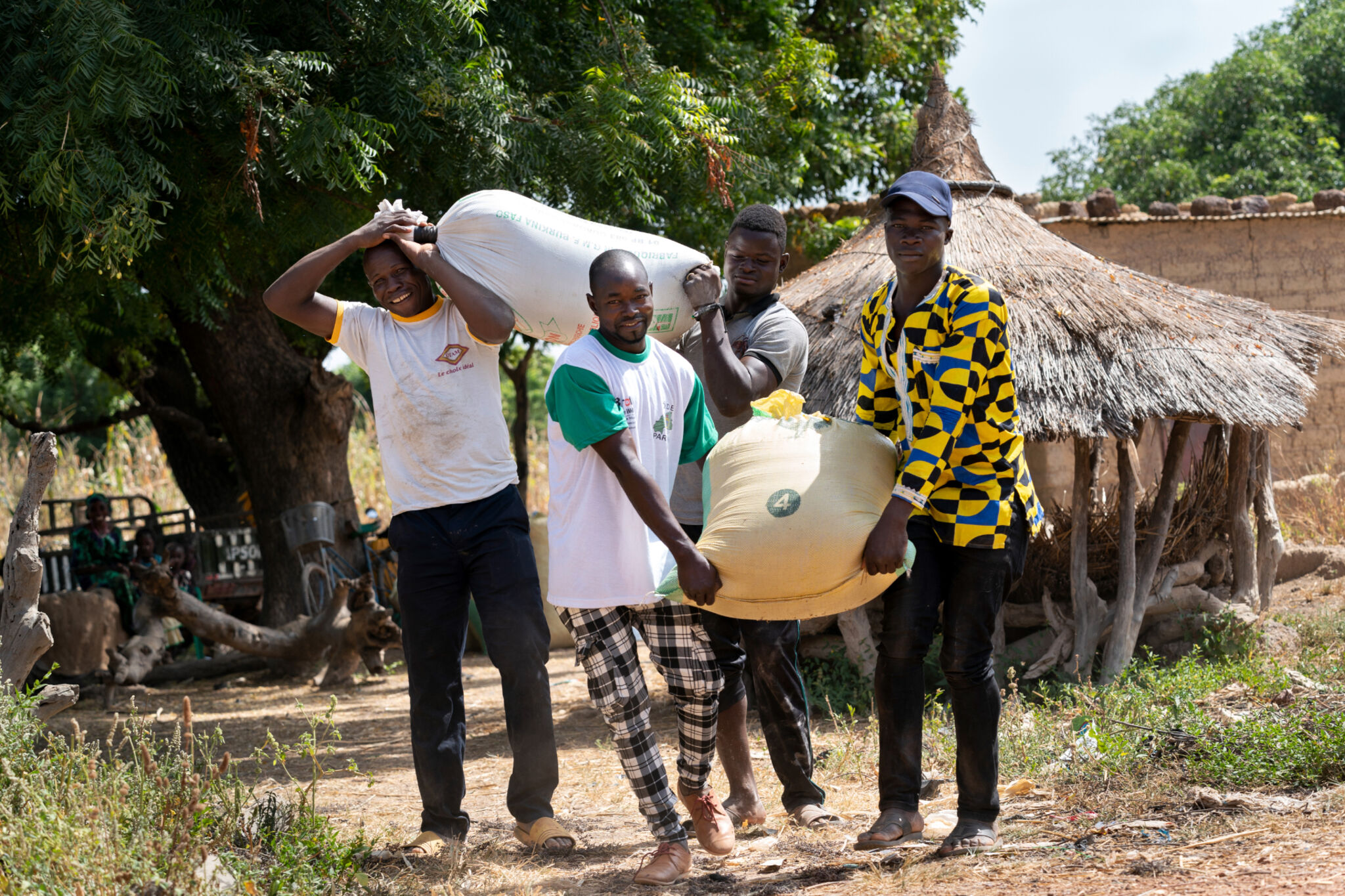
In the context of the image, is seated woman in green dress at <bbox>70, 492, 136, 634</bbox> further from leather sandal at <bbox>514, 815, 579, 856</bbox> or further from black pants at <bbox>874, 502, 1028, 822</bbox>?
black pants at <bbox>874, 502, 1028, 822</bbox>

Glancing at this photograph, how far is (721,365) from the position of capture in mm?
3477

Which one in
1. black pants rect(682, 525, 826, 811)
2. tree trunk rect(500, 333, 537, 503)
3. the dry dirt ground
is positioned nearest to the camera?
the dry dirt ground

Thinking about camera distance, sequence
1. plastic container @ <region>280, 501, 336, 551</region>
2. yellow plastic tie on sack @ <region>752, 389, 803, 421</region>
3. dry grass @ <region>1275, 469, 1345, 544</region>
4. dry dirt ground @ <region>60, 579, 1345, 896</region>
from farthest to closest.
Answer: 1. dry grass @ <region>1275, 469, 1345, 544</region>
2. plastic container @ <region>280, 501, 336, 551</region>
3. yellow plastic tie on sack @ <region>752, 389, 803, 421</region>
4. dry dirt ground @ <region>60, 579, 1345, 896</region>

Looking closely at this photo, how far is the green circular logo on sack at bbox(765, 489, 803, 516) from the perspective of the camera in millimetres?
3104

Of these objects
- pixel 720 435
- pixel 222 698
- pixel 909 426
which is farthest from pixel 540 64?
pixel 222 698

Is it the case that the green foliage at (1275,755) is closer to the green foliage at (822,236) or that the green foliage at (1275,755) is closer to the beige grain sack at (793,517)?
the beige grain sack at (793,517)

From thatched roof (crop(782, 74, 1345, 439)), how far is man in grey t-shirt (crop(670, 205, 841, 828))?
2643 millimetres

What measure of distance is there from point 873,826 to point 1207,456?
5258 millimetres

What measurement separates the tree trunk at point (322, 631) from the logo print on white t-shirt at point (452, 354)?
4848 mm

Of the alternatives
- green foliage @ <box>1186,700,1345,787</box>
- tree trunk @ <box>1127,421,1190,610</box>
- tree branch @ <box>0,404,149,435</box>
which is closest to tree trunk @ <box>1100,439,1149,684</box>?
tree trunk @ <box>1127,421,1190,610</box>

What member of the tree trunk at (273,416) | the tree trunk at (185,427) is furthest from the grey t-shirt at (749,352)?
the tree trunk at (185,427)

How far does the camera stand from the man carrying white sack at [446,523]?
3602mm

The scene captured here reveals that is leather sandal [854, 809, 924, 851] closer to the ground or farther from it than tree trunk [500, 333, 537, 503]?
closer to the ground

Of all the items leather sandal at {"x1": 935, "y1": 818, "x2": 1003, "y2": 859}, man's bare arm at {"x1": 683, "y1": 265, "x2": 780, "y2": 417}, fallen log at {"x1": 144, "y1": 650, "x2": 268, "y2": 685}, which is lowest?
fallen log at {"x1": 144, "y1": 650, "x2": 268, "y2": 685}
